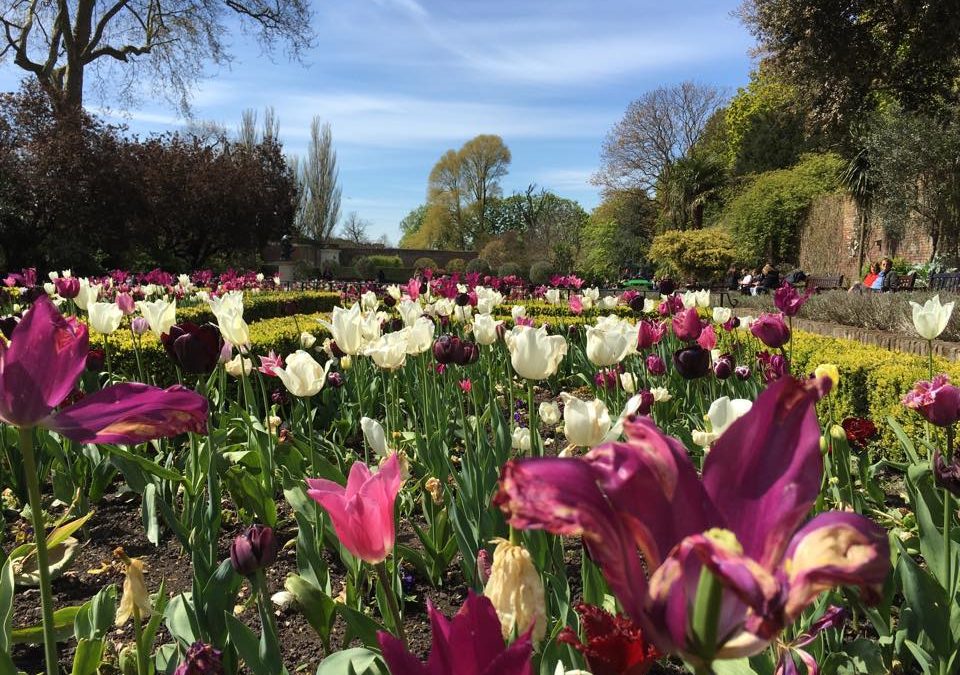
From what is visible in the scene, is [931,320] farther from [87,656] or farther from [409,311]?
[87,656]

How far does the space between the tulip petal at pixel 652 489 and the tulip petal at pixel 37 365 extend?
0.59m

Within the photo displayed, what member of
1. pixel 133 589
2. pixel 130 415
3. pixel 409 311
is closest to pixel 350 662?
pixel 133 589

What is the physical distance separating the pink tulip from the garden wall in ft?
76.9

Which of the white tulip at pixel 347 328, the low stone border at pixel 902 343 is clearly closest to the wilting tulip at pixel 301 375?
the white tulip at pixel 347 328

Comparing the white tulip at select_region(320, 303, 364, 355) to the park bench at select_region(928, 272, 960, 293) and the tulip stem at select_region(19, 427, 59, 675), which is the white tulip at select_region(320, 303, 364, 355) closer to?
the tulip stem at select_region(19, 427, 59, 675)

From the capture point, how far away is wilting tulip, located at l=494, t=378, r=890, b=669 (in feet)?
1.51

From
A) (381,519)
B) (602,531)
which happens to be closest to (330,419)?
(381,519)

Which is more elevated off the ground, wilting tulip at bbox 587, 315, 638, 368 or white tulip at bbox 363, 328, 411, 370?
wilting tulip at bbox 587, 315, 638, 368

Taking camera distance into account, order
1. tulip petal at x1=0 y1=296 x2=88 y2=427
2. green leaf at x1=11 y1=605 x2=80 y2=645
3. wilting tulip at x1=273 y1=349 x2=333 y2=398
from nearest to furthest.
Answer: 1. tulip petal at x1=0 y1=296 x2=88 y2=427
2. green leaf at x1=11 y1=605 x2=80 y2=645
3. wilting tulip at x1=273 y1=349 x2=333 y2=398

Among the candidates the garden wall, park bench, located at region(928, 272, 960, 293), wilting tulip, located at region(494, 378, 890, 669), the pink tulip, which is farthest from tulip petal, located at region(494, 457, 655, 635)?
the garden wall

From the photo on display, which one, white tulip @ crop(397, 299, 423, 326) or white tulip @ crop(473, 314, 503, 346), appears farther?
white tulip @ crop(397, 299, 423, 326)

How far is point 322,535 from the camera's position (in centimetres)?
217

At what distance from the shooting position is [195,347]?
214cm

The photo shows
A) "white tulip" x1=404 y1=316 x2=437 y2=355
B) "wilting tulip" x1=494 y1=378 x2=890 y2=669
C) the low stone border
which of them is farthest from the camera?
the low stone border
